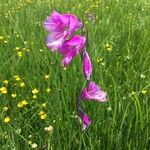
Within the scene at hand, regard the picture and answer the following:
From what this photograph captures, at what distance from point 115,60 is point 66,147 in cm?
123

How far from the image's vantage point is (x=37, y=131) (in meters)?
2.04

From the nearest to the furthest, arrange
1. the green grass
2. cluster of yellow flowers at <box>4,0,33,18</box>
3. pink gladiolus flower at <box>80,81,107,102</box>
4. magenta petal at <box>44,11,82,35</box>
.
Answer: magenta petal at <box>44,11,82,35</box> < pink gladiolus flower at <box>80,81,107,102</box> < the green grass < cluster of yellow flowers at <box>4,0,33,18</box>

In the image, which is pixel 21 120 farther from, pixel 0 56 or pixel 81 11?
pixel 81 11

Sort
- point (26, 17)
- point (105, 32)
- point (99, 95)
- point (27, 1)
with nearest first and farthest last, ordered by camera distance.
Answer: point (99, 95), point (105, 32), point (26, 17), point (27, 1)

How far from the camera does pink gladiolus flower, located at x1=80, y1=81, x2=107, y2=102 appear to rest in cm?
155

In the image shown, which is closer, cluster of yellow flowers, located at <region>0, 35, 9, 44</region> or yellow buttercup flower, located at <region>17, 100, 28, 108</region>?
yellow buttercup flower, located at <region>17, 100, 28, 108</region>

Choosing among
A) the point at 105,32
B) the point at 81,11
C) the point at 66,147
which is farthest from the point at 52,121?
the point at 81,11

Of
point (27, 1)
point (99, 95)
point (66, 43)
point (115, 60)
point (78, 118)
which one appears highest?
point (66, 43)

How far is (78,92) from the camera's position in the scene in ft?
7.45

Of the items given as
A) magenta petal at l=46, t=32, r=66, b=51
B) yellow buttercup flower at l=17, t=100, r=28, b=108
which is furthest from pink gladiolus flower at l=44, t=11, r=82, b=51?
yellow buttercup flower at l=17, t=100, r=28, b=108

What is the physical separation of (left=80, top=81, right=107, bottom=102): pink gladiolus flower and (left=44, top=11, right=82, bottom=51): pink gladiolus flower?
25cm

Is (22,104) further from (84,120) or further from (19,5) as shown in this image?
(19,5)

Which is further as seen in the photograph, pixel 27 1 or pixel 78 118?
pixel 27 1

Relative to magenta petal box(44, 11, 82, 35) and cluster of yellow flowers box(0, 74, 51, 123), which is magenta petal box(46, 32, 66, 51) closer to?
magenta petal box(44, 11, 82, 35)
